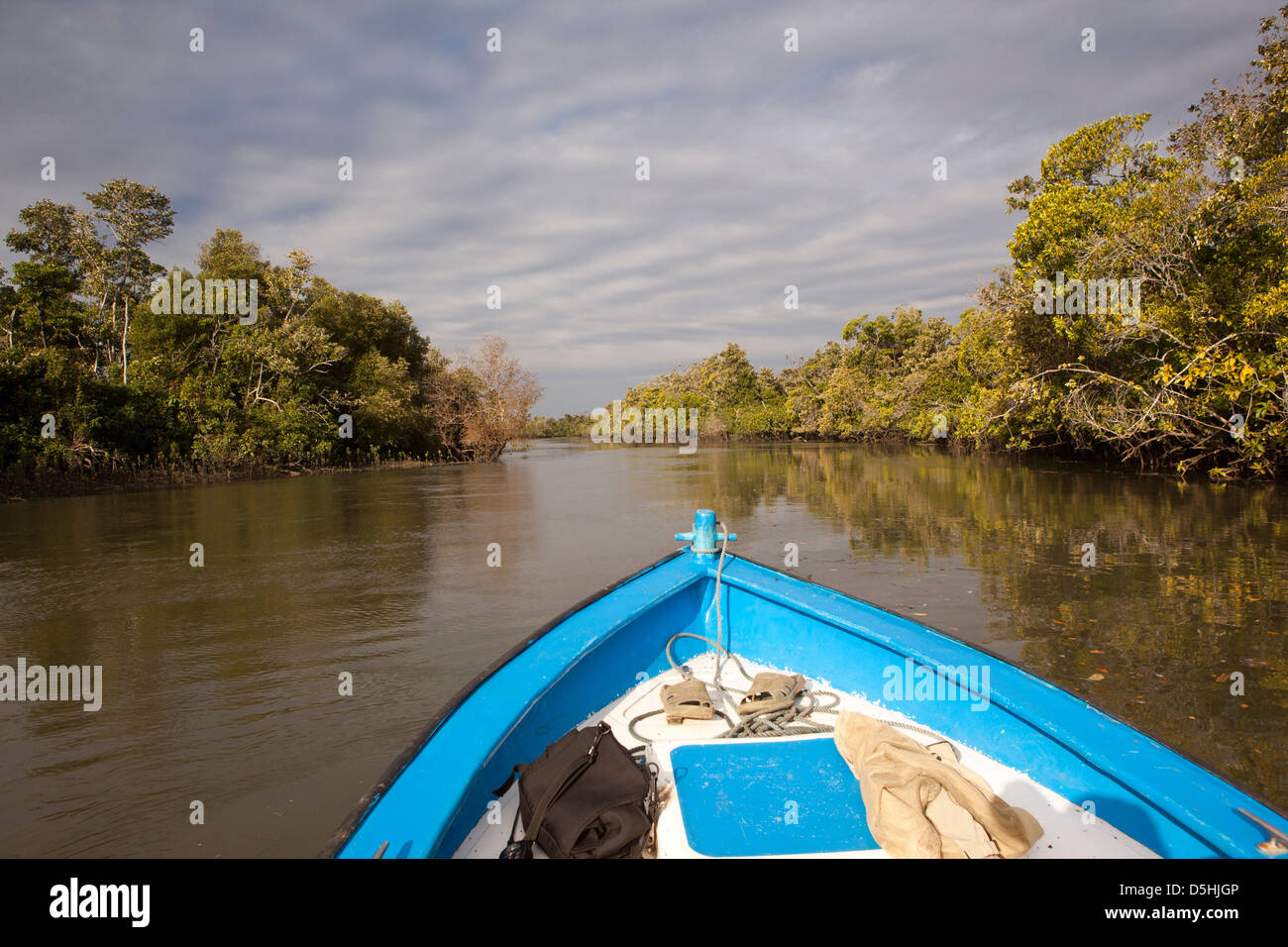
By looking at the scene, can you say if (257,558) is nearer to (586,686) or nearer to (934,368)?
(586,686)

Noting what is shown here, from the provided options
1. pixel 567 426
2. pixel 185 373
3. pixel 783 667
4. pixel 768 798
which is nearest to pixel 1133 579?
pixel 783 667

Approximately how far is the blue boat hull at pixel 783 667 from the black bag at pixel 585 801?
7.2 inches

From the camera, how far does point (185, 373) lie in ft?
72.1

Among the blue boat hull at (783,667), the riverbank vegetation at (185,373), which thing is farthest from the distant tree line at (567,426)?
the blue boat hull at (783,667)

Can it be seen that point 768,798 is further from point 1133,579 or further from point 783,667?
point 1133,579

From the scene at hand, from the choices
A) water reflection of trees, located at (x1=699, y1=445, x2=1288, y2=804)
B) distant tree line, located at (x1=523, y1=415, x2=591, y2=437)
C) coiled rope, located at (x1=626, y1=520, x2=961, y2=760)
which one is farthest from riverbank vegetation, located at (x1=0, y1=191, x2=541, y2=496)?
distant tree line, located at (x1=523, y1=415, x2=591, y2=437)

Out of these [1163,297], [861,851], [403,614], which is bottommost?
[403,614]

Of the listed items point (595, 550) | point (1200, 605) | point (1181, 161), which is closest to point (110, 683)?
point (595, 550)

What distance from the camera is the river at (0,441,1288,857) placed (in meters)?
3.16

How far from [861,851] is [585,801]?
87 cm

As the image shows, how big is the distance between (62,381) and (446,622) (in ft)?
53.6

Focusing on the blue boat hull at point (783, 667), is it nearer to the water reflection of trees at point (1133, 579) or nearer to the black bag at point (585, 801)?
the black bag at point (585, 801)

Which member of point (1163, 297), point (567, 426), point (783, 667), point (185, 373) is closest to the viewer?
point (783, 667)

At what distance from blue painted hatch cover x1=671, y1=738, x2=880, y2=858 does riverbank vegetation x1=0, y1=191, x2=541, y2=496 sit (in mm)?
18626
